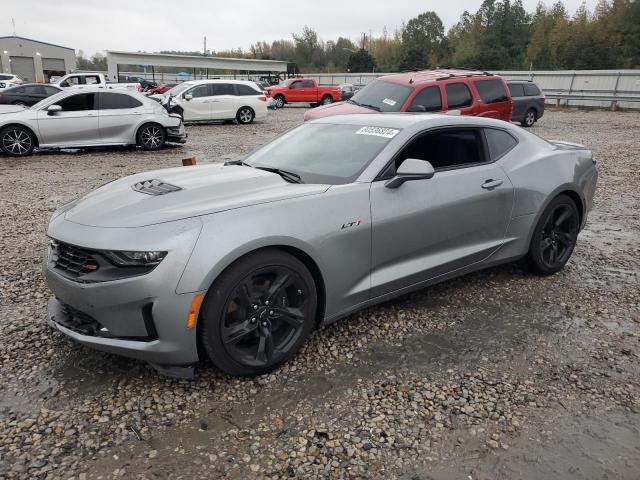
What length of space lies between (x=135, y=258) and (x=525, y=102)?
1767 cm

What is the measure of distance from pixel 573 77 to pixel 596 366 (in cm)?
3290

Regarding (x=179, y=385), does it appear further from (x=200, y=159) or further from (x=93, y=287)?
(x=200, y=159)

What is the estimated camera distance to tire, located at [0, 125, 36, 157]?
1045 cm

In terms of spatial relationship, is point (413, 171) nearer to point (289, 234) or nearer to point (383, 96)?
point (289, 234)

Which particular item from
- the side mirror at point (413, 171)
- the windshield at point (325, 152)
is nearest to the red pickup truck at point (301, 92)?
the windshield at point (325, 152)

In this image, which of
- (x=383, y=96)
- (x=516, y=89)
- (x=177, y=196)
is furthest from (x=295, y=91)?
(x=177, y=196)

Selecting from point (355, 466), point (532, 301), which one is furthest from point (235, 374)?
point (532, 301)

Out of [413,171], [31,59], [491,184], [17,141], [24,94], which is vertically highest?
[31,59]

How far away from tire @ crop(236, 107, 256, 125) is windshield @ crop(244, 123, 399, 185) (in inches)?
587

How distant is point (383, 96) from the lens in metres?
10.0

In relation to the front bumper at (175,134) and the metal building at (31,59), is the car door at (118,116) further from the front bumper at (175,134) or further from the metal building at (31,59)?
the metal building at (31,59)

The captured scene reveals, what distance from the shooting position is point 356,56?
74.1 m

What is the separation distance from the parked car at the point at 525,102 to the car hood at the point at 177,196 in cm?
1616

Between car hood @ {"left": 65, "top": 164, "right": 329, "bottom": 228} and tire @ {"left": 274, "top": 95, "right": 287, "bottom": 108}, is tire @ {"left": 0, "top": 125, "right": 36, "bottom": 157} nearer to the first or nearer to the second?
car hood @ {"left": 65, "top": 164, "right": 329, "bottom": 228}
